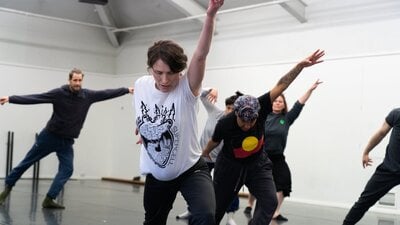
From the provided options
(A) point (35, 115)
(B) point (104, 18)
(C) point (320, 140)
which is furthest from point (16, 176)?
(B) point (104, 18)

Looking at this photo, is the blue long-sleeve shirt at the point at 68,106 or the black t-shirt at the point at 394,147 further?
the blue long-sleeve shirt at the point at 68,106

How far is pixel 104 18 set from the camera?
12797 mm

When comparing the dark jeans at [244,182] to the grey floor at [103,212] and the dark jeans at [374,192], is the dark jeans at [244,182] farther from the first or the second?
→ the grey floor at [103,212]

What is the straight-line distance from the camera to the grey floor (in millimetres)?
5305

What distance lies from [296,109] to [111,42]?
8521mm

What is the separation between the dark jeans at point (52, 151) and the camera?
621 cm

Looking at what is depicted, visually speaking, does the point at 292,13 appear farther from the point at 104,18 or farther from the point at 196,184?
the point at 196,184

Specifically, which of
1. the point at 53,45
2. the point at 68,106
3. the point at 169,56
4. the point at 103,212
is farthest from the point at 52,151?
the point at 53,45

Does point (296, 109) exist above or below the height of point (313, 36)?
below

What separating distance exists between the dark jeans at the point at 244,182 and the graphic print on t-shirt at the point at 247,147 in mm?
79

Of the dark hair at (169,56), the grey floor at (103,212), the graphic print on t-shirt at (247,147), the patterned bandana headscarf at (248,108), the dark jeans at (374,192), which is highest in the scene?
the dark hair at (169,56)

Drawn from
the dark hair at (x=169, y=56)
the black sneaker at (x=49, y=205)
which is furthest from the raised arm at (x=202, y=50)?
the black sneaker at (x=49, y=205)

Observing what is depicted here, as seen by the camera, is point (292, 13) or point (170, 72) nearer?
point (170, 72)

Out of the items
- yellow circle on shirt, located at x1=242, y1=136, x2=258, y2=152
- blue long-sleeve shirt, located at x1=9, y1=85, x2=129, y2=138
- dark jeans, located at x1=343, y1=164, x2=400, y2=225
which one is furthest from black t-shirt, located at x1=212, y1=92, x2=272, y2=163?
blue long-sleeve shirt, located at x1=9, y1=85, x2=129, y2=138
